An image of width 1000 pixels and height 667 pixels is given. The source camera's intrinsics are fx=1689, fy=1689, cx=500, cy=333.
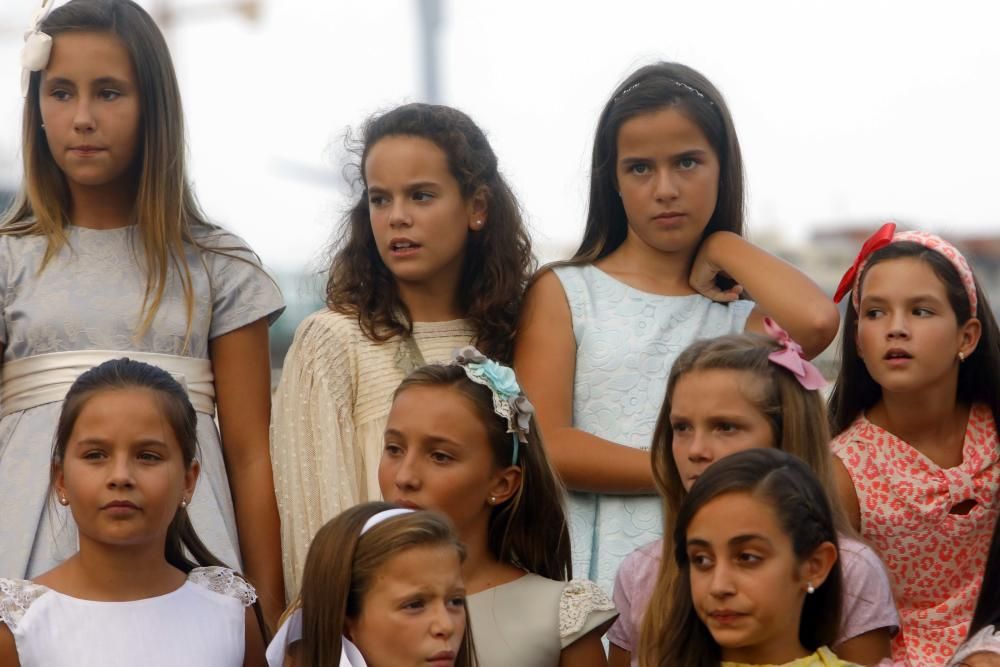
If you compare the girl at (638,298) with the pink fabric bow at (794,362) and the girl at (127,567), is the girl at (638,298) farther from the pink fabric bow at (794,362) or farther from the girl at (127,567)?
the girl at (127,567)

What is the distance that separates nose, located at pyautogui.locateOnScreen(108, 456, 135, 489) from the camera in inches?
139

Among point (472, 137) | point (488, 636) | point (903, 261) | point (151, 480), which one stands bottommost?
point (488, 636)

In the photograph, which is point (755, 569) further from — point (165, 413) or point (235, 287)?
point (235, 287)

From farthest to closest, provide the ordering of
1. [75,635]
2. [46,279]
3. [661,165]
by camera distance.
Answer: [661,165], [46,279], [75,635]

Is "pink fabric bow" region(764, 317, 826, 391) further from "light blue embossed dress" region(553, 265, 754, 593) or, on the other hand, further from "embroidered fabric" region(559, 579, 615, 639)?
"embroidered fabric" region(559, 579, 615, 639)

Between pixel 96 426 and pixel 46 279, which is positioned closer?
pixel 96 426

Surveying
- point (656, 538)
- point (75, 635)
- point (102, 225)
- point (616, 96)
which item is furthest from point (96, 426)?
point (616, 96)

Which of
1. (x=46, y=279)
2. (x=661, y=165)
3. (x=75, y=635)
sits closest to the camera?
(x=75, y=635)

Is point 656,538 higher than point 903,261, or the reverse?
point 903,261

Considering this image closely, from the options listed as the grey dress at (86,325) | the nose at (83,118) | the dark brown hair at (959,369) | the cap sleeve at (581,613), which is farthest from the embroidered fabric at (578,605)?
the nose at (83,118)

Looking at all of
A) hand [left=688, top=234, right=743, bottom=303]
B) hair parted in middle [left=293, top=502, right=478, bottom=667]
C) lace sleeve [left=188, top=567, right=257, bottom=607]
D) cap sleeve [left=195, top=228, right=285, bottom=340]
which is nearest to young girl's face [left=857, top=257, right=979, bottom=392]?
hand [left=688, top=234, right=743, bottom=303]

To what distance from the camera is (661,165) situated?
4.42 metres

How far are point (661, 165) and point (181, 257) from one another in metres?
1.26

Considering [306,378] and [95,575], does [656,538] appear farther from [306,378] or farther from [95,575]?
[95,575]
